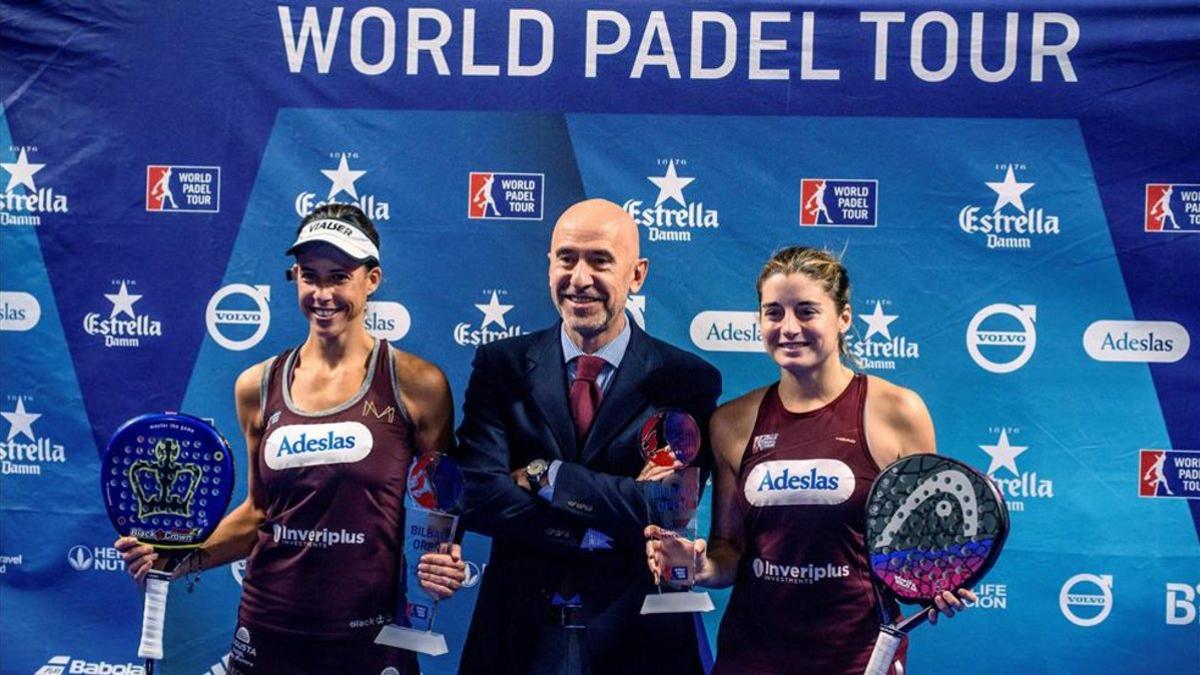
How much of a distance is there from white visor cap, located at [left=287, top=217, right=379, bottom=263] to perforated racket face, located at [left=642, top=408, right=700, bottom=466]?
3.39 ft

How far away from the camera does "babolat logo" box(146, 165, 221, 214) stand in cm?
504

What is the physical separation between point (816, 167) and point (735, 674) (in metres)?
1.69

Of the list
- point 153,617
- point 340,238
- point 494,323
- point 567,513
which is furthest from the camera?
point 494,323

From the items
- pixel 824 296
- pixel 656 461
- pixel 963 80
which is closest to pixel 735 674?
pixel 656 461

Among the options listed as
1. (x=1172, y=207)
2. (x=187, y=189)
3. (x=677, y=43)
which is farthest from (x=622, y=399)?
(x=1172, y=207)

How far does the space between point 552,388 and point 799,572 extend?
3.08ft

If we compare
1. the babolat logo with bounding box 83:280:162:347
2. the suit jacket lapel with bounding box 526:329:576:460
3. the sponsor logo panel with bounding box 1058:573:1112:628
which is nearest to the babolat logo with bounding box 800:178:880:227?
the suit jacket lapel with bounding box 526:329:576:460

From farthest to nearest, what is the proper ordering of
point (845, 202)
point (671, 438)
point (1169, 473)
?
1. point (845, 202)
2. point (1169, 473)
3. point (671, 438)

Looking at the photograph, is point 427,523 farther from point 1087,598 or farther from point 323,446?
point 1087,598

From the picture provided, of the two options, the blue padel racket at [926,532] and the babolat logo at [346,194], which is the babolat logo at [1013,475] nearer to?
the blue padel racket at [926,532]

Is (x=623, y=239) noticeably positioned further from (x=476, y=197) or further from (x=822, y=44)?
(x=822, y=44)

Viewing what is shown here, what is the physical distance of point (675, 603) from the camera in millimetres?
4121

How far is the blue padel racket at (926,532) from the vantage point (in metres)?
3.79

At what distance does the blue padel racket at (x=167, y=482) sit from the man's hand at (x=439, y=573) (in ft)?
2.01
